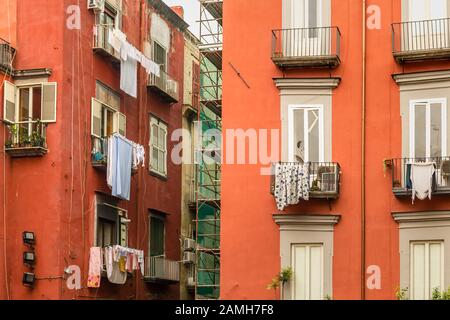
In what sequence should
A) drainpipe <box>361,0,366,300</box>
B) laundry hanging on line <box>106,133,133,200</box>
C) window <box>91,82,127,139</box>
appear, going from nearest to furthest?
1. drainpipe <box>361,0,366,300</box>
2. laundry hanging on line <box>106,133,133,200</box>
3. window <box>91,82,127,139</box>

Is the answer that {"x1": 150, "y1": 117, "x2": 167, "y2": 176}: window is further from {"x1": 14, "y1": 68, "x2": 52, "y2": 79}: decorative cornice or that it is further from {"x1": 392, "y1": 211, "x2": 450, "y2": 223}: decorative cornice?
{"x1": 392, "y1": 211, "x2": 450, "y2": 223}: decorative cornice

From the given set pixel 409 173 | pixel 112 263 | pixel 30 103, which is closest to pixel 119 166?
pixel 112 263

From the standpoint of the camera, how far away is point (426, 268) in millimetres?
26078

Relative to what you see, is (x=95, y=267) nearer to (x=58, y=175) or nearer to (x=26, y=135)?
(x=58, y=175)

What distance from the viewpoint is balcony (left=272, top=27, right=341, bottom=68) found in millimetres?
27156

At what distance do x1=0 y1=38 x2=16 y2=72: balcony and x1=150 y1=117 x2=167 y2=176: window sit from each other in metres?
6.54

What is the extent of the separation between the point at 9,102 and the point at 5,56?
1.33 meters

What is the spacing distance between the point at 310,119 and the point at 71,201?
7347 mm

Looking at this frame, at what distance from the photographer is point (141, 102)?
34594 mm

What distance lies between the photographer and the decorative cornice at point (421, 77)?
26438 millimetres

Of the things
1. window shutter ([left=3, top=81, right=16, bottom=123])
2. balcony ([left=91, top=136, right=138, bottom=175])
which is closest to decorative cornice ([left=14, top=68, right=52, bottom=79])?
window shutter ([left=3, top=81, right=16, bottom=123])

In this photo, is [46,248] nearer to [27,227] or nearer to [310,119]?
[27,227]

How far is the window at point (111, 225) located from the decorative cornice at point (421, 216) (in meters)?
9.44

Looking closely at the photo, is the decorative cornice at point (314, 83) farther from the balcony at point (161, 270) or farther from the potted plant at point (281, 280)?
the balcony at point (161, 270)
